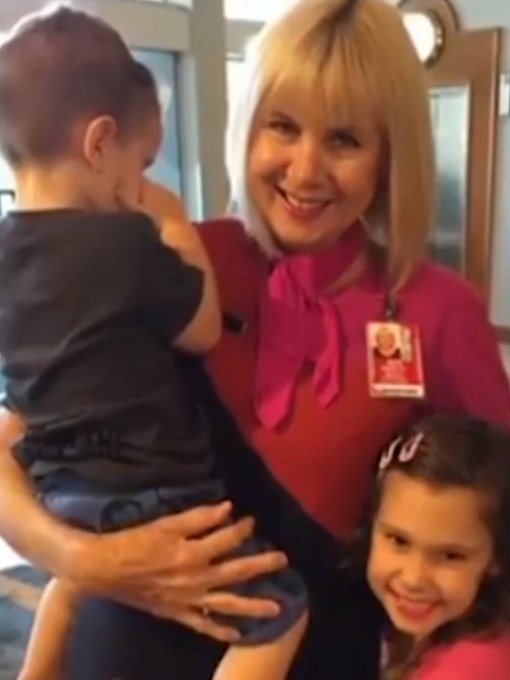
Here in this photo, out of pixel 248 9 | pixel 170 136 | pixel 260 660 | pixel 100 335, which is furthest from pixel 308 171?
pixel 248 9

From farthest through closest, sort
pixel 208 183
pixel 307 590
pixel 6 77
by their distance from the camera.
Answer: pixel 208 183
pixel 307 590
pixel 6 77

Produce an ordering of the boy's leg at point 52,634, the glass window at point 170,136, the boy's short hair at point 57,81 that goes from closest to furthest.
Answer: the boy's short hair at point 57,81
the boy's leg at point 52,634
the glass window at point 170,136

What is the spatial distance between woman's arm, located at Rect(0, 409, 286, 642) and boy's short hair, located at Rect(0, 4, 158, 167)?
1.35 ft

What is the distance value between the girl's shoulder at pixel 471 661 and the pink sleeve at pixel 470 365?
0.90ft

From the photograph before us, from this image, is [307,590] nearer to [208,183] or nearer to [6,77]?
[6,77]

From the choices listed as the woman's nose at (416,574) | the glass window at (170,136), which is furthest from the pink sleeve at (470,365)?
the glass window at (170,136)

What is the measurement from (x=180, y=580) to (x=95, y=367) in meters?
0.25

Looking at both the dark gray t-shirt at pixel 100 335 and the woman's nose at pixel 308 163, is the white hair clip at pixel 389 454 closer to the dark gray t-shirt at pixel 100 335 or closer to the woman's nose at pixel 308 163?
the dark gray t-shirt at pixel 100 335

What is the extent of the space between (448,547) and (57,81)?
648mm

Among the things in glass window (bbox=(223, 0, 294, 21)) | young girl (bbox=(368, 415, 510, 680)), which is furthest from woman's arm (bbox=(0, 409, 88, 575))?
glass window (bbox=(223, 0, 294, 21))

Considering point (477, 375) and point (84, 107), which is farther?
point (477, 375)

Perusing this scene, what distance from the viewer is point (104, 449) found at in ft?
3.85

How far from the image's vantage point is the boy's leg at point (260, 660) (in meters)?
1.18

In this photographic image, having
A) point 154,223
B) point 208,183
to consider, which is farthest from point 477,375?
point 208,183
